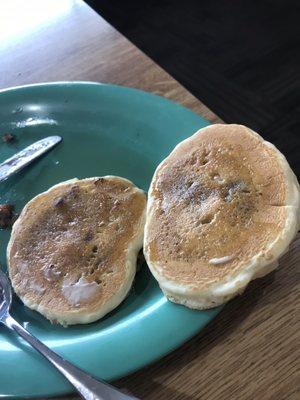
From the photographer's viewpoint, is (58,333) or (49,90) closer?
(58,333)

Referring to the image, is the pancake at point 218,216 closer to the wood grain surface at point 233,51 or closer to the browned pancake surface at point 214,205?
the browned pancake surface at point 214,205

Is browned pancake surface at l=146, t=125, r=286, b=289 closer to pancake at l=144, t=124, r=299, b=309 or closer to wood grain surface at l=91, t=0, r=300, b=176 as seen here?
pancake at l=144, t=124, r=299, b=309

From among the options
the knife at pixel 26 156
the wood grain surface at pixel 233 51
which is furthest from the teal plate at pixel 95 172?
the wood grain surface at pixel 233 51

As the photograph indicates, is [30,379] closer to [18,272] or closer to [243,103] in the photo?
[18,272]

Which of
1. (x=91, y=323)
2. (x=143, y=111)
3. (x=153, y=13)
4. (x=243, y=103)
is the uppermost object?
(x=143, y=111)

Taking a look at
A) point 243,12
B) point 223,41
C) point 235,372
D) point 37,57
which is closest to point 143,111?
point 37,57

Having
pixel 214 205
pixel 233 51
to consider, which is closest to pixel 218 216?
pixel 214 205

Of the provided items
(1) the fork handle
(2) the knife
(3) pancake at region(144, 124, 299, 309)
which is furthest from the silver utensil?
(2) the knife

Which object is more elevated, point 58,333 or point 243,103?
point 58,333
